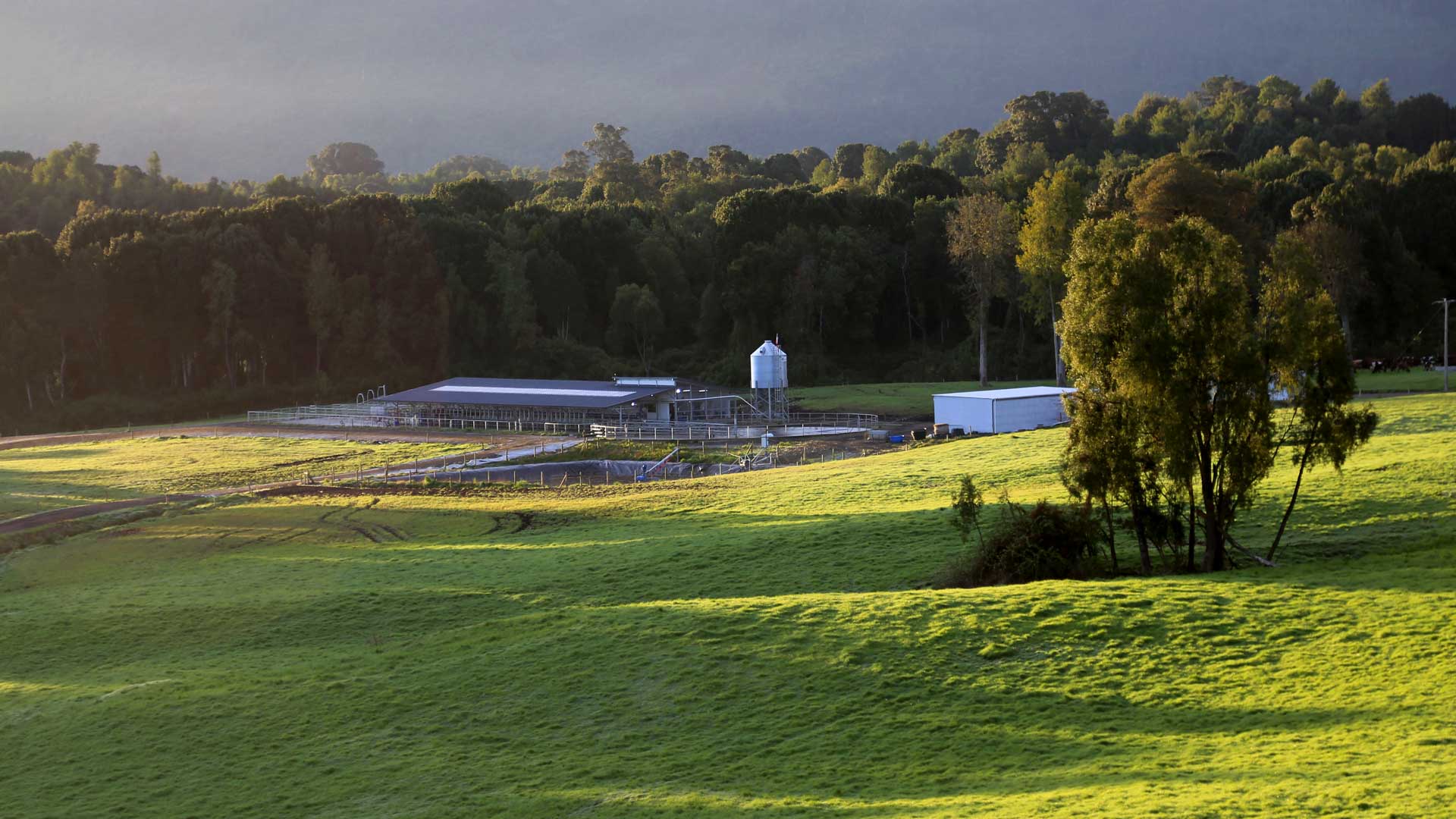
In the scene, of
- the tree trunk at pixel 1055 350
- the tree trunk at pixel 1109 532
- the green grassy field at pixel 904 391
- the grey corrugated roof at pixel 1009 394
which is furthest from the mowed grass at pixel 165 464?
the tree trunk at pixel 1109 532

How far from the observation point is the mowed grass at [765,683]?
14.8m

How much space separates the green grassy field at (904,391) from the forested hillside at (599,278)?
748 cm

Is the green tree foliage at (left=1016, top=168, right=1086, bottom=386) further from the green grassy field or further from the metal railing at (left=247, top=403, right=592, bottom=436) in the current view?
the metal railing at (left=247, top=403, right=592, bottom=436)

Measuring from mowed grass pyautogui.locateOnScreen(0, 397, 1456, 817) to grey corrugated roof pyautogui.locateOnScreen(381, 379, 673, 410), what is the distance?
43157 mm

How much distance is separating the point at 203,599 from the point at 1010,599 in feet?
63.9

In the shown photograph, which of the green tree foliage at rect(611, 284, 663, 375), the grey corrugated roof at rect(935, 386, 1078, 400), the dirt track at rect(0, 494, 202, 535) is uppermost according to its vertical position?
the green tree foliage at rect(611, 284, 663, 375)

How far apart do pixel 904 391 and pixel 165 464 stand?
4807 centimetres

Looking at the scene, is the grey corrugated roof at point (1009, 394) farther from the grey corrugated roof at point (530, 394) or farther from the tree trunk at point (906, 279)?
the tree trunk at point (906, 279)

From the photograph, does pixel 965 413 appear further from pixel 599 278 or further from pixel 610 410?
pixel 599 278

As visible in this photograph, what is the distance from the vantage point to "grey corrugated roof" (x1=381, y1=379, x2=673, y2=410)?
7606 cm

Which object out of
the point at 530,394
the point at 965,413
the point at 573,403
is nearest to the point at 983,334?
the point at 965,413

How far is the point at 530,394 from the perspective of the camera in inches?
3179

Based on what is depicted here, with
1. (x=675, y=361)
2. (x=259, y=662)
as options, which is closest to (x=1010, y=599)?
(x=259, y=662)

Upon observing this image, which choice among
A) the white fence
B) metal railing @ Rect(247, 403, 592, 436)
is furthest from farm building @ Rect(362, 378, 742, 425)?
the white fence
